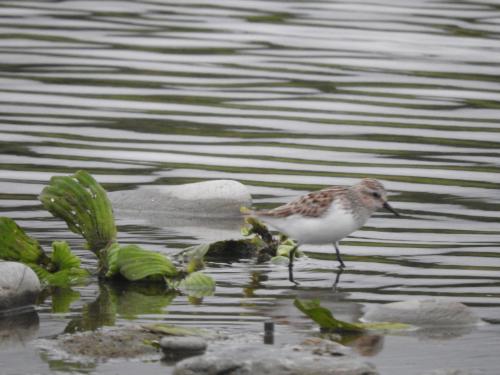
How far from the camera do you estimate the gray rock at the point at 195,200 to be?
40.0 feet

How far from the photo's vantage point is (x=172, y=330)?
8227 mm

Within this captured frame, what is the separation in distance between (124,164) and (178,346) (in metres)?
6.06

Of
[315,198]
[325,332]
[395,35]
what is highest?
[395,35]

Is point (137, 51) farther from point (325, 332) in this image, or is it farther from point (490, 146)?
point (325, 332)

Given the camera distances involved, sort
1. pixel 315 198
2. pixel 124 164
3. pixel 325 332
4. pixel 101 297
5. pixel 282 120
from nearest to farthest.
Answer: pixel 325 332
pixel 101 297
pixel 315 198
pixel 124 164
pixel 282 120

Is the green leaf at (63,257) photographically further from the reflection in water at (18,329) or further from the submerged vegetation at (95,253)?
the reflection in water at (18,329)

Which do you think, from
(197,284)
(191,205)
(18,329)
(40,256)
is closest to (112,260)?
(40,256)

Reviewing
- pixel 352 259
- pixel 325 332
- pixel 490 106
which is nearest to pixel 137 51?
pixel 490 106

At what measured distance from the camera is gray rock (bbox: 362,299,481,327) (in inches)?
342

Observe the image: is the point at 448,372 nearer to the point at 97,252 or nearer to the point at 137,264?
the point at 137,264

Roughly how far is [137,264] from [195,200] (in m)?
2.53

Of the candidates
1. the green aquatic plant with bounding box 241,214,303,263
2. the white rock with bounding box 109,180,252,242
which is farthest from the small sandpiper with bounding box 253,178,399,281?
the white rock with bounding box 109,180,252,242

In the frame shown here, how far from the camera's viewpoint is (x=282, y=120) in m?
15.5

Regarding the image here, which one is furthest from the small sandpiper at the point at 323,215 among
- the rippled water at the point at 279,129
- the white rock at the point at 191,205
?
the white rock at the point at 191,205
